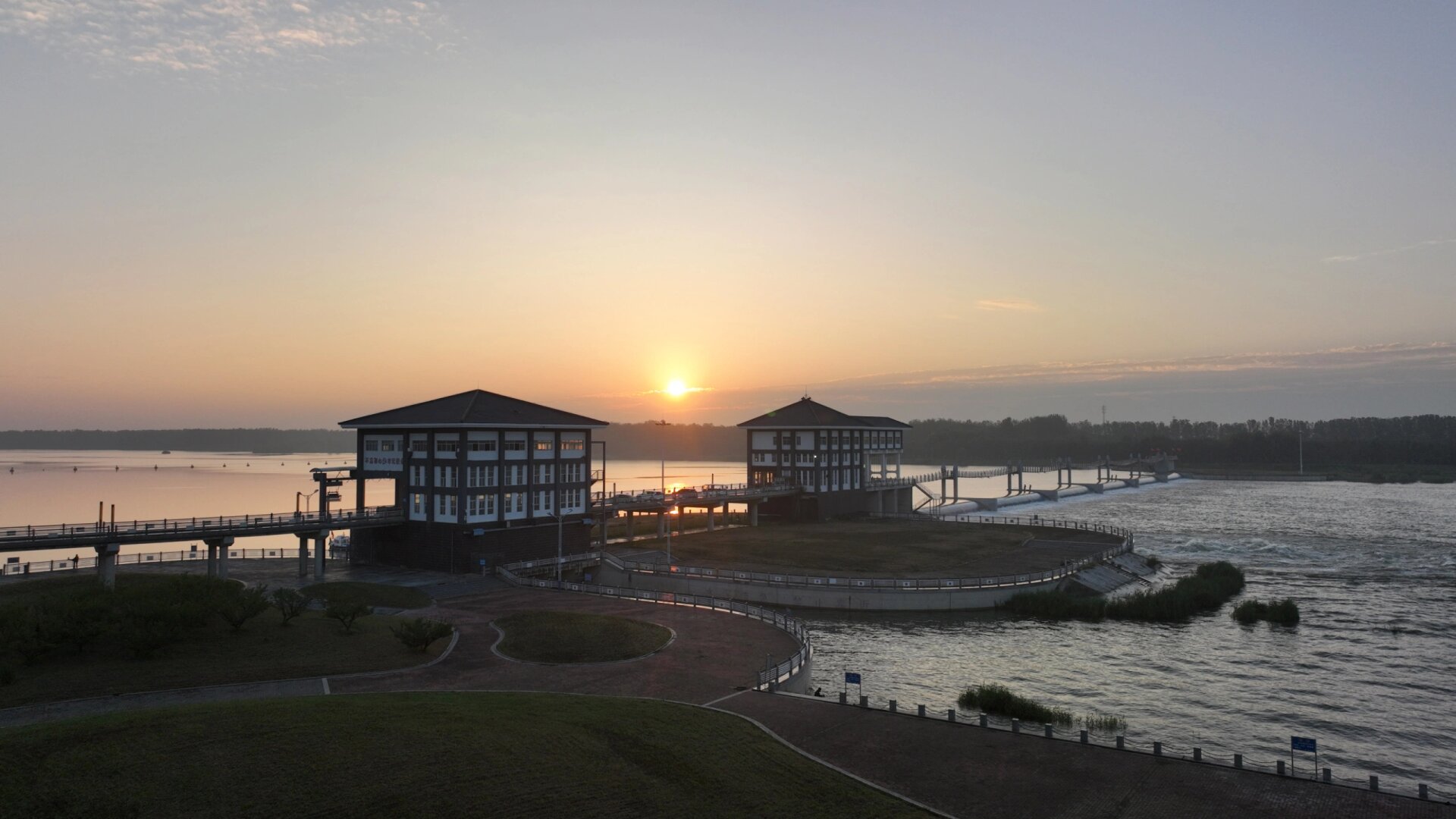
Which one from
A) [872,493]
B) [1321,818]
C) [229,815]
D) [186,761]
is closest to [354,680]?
[186,761]

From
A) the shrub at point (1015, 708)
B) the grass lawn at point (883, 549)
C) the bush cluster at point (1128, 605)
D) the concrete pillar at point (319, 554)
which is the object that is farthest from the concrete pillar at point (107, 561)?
the bush cluster at point (1128, 605)

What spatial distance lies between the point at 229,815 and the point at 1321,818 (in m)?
30.8

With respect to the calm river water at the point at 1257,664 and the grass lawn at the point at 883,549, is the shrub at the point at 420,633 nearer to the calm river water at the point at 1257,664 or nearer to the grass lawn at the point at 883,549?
the calm river water at the point at 1257,664

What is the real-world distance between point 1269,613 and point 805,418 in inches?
2529

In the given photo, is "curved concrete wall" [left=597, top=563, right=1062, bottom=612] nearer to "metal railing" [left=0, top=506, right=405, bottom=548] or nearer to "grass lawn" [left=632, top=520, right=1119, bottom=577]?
"grass lawn" [left=632, top=520, right=1119, bottom=577]

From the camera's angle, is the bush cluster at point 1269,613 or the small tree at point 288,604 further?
the bush cluster at point 1269,613

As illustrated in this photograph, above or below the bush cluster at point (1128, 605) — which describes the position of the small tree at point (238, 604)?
above

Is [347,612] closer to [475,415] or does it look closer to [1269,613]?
[475,415]

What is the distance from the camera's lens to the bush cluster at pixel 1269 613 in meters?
62.0

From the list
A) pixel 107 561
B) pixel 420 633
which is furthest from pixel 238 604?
pixel 107 561

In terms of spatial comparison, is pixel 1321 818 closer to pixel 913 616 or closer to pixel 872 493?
pixel 913 616

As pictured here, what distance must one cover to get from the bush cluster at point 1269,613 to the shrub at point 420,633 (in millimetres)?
56514

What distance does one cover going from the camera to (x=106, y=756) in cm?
2434

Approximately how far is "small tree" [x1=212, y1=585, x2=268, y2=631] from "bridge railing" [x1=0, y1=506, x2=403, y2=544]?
14.2 m
